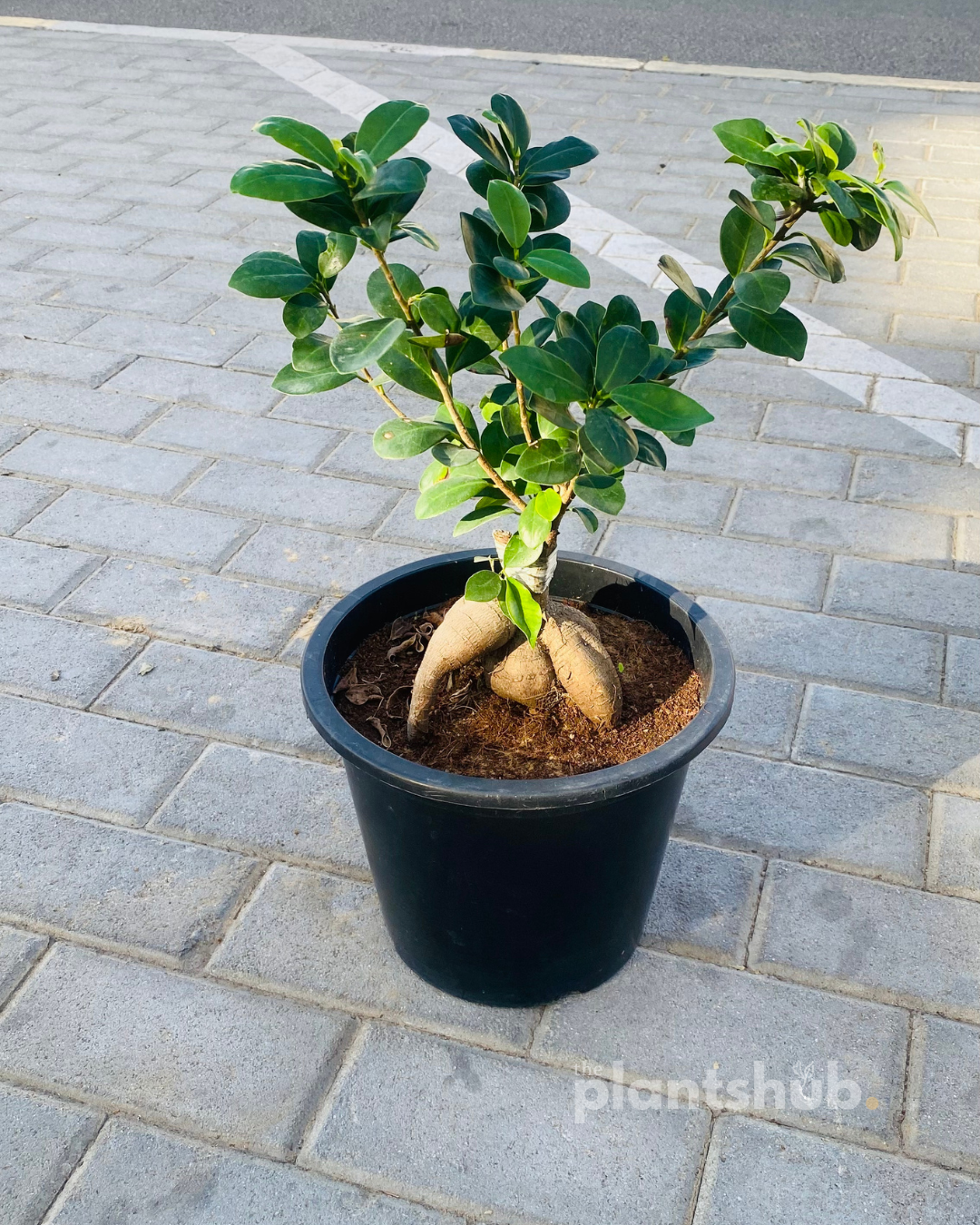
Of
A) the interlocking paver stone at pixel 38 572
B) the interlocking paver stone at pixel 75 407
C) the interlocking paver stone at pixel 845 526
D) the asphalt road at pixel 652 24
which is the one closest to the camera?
Answer: the interlocking paver stone at pixel 38 572

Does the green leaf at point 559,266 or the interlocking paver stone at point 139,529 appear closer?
the green leaf at point 559,266

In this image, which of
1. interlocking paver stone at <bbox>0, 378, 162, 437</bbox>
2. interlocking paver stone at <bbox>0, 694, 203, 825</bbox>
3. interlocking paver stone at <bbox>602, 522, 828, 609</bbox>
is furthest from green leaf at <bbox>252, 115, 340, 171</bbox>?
interlocking paver stone at <bbox>0, 378, 162, 437</bbox>

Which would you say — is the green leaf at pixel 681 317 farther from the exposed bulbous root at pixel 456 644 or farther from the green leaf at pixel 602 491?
the exposed bulbous root at pixel 456 644

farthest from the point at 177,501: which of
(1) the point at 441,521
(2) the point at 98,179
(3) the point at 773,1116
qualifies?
(2) the point at 98,179

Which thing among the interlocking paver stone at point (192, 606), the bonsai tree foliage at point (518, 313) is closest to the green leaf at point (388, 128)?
the bonsai tree foliage at point (518, 313)

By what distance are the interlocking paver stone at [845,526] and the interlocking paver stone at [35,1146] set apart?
2.18 metres

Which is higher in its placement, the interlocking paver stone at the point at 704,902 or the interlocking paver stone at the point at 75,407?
the interlocking paver stone at the point at 75,407

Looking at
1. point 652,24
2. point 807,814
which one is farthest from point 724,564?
point 652,24

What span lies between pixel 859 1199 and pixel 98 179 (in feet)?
17.4

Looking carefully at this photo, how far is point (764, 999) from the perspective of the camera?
6.48ft

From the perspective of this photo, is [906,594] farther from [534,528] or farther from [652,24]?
[652,24]

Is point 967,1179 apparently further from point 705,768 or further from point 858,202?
point 858,202

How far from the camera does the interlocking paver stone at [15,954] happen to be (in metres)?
2.00

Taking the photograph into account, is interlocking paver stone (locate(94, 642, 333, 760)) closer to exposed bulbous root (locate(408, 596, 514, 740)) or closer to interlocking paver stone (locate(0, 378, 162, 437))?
exposed bulbous root (locate(408, 596, 514, 740))
